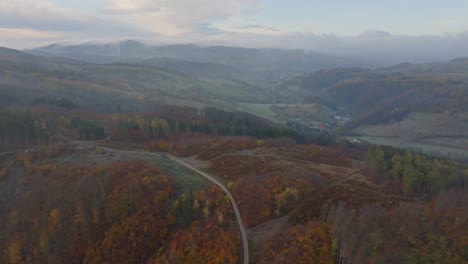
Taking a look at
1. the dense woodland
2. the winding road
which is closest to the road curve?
the winding road

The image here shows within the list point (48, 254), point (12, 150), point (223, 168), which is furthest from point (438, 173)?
point (12, 150)

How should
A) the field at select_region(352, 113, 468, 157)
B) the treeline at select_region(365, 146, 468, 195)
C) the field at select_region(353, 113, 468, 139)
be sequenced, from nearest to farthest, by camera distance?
the treeline at select_region(365, 146, 468, 195) < the field at select_region(352, 113, 468, 157) < the field at select_region(353, 113, 468, 139)

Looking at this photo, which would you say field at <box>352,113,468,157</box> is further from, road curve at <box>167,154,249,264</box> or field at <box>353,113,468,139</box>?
road curve at <box>167,154,249,264</box>

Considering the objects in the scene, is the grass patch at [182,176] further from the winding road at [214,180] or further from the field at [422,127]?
the field at [422,127]

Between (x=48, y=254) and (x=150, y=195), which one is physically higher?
(x=150, y=195)

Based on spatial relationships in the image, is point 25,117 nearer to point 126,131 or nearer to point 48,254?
point 126,131
